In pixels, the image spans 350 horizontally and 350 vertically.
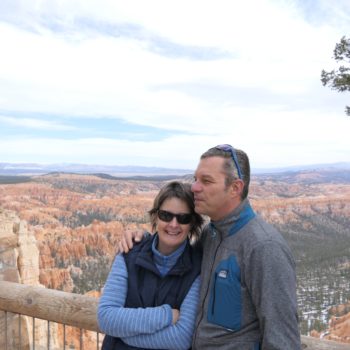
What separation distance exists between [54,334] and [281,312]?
426 inches

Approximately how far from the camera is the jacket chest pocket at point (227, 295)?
1.48 metres

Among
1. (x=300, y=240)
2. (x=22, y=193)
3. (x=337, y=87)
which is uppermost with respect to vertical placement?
(x=337, y=87)

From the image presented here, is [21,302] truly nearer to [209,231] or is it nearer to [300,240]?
[209,231]

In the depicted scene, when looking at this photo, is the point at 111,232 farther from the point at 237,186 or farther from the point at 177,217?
the point at 237,186

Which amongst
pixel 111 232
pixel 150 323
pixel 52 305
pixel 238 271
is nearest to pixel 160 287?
pixel 150 323

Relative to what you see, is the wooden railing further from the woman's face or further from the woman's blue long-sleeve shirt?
the woman's face

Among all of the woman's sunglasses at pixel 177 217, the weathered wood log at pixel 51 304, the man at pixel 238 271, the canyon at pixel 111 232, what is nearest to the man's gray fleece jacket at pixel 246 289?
the man at pixel 238 271

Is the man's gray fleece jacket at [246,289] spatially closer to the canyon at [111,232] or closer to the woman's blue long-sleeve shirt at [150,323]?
the woman's blue long-sleeve shirt at [150,323]

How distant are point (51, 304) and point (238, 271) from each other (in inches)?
50.9

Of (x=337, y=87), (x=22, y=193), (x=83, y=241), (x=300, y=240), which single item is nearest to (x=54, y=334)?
(x=337, y=87)

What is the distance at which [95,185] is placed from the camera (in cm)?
9462

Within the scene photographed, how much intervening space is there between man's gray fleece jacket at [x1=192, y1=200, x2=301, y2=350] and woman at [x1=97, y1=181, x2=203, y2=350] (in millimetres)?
80

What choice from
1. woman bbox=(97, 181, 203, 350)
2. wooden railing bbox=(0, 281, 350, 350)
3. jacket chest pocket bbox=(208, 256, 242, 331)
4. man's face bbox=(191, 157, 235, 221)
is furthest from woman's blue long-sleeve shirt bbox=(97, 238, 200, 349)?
wooden railing bbox=(0, 281, 350, 350)

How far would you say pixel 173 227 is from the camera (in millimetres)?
1745
